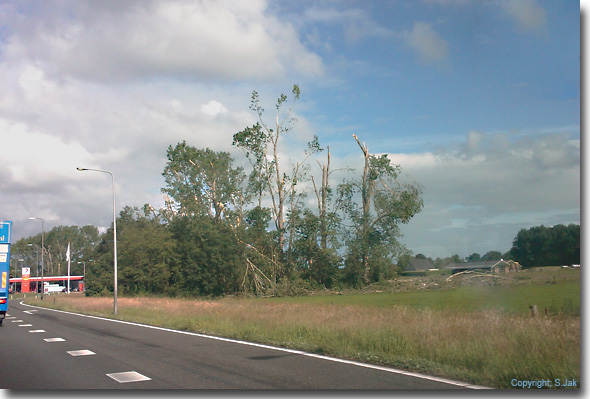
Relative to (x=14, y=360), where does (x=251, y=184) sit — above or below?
above

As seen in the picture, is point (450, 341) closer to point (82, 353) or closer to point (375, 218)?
point (82, 353)

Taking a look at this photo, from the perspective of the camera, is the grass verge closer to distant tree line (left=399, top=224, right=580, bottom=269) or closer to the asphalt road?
the asphalt road

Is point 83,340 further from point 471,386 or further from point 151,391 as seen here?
point 471,386

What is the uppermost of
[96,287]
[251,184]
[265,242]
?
[251,184]

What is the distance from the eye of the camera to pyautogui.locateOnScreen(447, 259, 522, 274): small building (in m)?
14.6

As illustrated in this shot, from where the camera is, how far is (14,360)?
1270cm

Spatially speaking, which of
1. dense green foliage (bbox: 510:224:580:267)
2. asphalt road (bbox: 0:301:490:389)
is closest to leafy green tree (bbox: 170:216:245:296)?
asphalt road (bbox: 0:301:490:389)

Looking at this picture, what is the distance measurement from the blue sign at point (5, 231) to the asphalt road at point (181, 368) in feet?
32.1

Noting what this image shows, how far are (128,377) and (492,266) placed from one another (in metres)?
10.1

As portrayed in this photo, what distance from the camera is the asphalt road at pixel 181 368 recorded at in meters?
9.23

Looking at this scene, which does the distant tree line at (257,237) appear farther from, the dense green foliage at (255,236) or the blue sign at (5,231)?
the blue sign at (5,231)

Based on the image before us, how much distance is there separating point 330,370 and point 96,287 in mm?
77514

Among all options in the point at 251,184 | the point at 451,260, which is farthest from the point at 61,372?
the point at 251,184

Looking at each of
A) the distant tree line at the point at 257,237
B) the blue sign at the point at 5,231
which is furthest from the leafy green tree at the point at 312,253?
the blue sign at the point at 5,231
